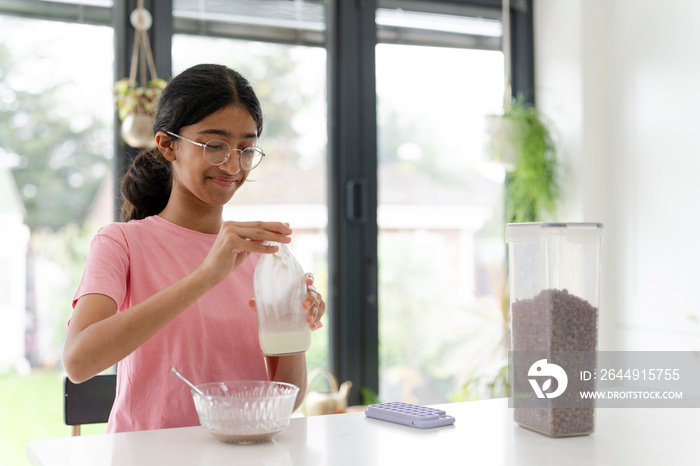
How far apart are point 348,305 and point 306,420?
1.90 metres

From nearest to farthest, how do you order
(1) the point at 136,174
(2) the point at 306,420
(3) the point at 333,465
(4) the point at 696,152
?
(3) the point at 333,465, (2) the point at 306,420, (1) the point at 136,174, (4) the point at 696,152

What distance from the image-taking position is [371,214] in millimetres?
3137

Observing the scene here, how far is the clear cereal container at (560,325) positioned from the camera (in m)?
1.06

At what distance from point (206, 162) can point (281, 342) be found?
1.37 ft

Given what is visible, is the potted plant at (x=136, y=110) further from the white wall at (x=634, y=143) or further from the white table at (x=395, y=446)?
the white wall at (x=634, y=143)

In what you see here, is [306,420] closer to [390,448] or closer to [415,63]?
[390,448]

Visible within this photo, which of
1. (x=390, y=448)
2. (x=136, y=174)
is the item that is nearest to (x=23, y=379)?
(x=136, y=174)

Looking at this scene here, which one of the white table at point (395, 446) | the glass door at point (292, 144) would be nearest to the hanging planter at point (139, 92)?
the glass door at point (292, 144)

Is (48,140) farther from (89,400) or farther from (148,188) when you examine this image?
(89,400)

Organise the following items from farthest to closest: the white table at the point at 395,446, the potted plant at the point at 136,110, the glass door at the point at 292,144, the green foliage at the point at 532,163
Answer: the green foliage at the point at 532,163 → the glass door at the point at 292,144 → the potted plant at the point at 136,110 → the white table at the point at 395,446

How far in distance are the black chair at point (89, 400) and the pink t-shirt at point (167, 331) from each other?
0.56ft

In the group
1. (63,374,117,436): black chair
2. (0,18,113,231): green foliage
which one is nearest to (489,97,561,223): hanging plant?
(0,18,113,231): green foliage

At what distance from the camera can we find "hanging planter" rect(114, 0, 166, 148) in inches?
99.9

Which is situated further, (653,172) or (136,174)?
(653,172)
